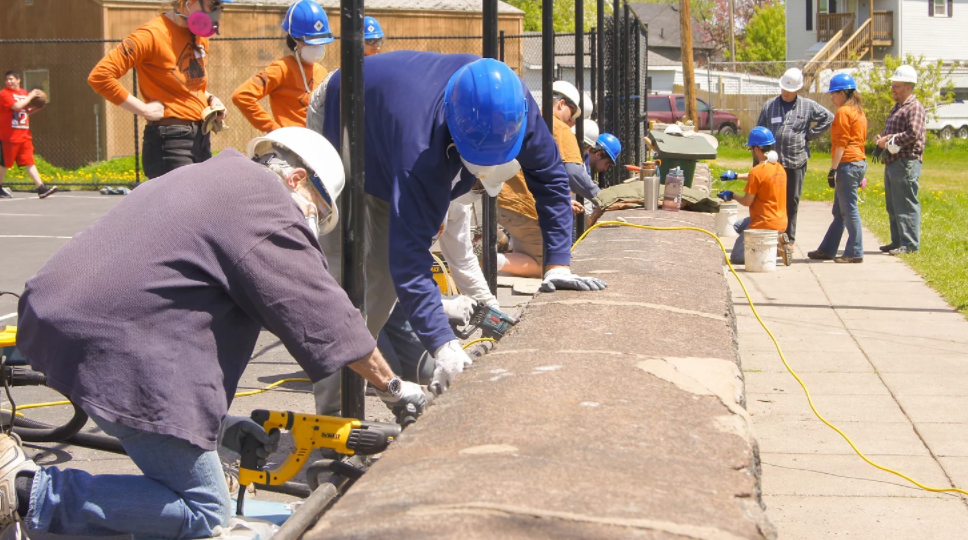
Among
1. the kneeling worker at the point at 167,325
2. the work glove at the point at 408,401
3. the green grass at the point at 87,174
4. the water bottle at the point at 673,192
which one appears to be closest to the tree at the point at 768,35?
the green grass at the point at 87,174

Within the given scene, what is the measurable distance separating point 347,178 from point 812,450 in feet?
9.01

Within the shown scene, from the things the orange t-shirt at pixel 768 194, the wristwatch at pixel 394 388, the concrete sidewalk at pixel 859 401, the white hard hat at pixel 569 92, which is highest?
the white hard hat at pixel 569 92

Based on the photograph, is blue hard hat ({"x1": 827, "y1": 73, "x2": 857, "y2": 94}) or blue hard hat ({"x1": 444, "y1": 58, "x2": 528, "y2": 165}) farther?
blue hard hat ({"x1": 827, "y1": 73, "x2": 857, "y2": 94})

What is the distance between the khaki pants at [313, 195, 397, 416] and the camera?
4.40 meters

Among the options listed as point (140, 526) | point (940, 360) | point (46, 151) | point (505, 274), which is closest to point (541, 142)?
point (140, 526)

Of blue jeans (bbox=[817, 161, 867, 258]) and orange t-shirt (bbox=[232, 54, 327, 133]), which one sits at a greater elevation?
orange t-shirt (bbox=[232, 54, 327, 133])

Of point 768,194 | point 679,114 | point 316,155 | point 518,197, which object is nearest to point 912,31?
point 679,114

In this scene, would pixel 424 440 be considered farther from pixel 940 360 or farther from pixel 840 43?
pixel 840 43

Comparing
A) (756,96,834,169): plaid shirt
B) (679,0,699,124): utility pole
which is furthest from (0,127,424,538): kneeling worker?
(679,0,699,124): utility pole

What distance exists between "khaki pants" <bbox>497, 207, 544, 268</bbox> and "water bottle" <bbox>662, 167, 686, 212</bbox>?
3.67ft

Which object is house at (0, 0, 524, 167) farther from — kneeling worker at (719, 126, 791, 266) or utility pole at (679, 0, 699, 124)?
kneeling worker at (719, 126, 791, 266)

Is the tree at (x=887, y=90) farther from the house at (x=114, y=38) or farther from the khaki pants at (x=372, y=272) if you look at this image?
the khaki pants at (x=372, y=272)

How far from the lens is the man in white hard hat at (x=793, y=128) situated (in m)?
11.1

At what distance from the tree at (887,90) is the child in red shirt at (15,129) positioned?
21810 mm
